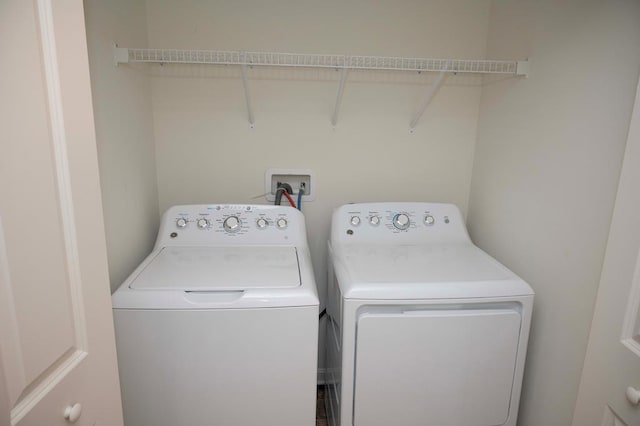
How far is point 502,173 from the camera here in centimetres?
171

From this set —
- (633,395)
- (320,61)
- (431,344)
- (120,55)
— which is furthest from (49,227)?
(320,61)

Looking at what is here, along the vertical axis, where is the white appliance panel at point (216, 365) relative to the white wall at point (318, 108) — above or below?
below

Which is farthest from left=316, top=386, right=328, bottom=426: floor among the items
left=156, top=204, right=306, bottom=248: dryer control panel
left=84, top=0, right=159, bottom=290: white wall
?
left=84, top=0, right=159, bottom=290: white wall

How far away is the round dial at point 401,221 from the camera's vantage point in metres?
1.72

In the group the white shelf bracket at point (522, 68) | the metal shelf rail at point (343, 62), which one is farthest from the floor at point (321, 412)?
the white shelf bracket at point (522, 68)

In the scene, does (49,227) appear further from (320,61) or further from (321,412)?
(321,412)

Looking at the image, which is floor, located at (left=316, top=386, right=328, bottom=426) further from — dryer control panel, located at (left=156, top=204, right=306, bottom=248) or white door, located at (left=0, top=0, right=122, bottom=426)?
white door, located at (left=0, top=0, right=122, bottom=426)

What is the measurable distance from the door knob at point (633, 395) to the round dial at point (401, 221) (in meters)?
0.99

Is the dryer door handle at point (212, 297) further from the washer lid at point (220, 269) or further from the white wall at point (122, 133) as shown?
the white wall at point (122, 133)

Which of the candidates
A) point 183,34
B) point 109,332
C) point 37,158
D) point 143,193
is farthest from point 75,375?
point 183,34

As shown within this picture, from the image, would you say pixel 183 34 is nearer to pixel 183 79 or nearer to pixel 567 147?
pixel 183 79

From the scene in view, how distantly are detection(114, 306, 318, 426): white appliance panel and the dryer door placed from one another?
210 mm

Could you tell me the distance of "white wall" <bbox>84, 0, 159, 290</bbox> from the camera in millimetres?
1290

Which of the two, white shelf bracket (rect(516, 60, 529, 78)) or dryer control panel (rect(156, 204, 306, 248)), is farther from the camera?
dryer control panel (rect(156, 204, 306, 248))
